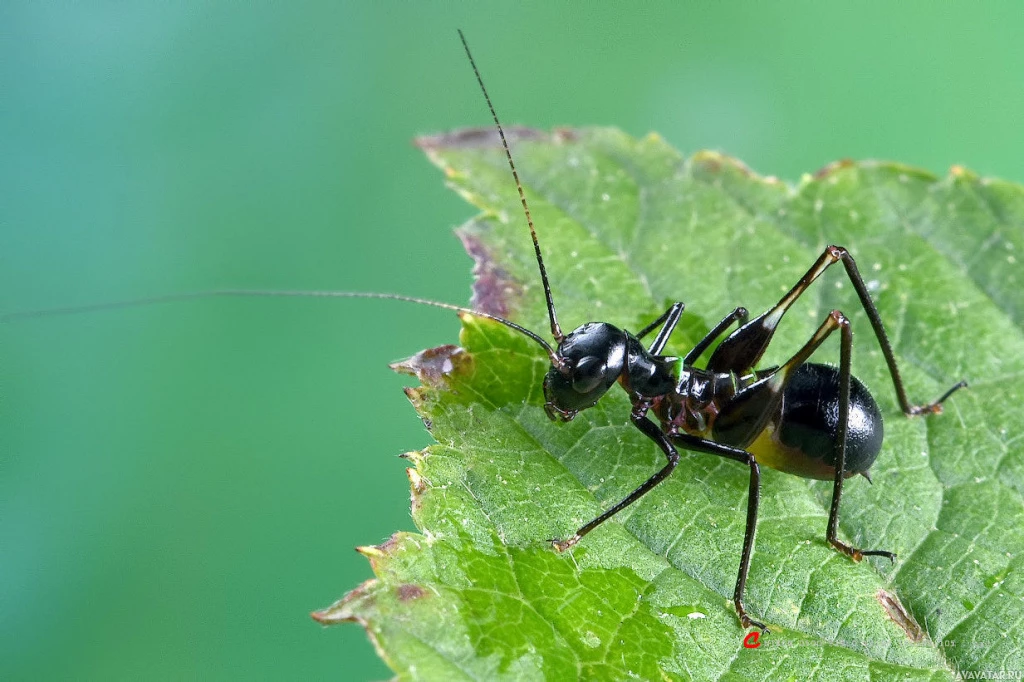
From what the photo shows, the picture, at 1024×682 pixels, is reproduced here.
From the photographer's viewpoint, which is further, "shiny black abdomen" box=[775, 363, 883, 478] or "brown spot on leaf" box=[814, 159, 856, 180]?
"brown spot on leaf" box=[814, 159, 856, 180]

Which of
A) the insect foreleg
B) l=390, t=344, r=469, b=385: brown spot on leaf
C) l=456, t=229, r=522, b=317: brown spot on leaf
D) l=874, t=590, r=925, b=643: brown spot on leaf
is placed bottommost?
l=874, t=590, r=925, b=643: brown spot on leaf

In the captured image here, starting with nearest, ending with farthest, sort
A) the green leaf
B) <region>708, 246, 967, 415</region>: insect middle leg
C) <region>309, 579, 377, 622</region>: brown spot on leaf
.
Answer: <region>309, 579, 377, 622</region>: brown spot on leaf
the green leaf
<region>708, 246, 967, 415</region>: insect middle leg

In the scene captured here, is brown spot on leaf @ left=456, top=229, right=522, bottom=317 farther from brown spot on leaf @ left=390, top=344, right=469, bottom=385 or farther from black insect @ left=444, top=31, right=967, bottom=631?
brown spot on leaf @ left=390, top=344, right=469, bottom=385

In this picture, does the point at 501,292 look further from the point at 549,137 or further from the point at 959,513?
the point at 959,513

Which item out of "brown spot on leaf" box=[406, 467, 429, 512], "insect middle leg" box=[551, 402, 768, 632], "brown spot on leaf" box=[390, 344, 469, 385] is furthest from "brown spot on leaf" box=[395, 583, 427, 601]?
"brown spot on leaf" box=[390, 344, 469, 385]

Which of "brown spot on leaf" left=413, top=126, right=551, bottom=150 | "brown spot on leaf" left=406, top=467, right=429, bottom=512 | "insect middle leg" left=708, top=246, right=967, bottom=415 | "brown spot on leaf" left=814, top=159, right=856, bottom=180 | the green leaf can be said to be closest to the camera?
the green leaf

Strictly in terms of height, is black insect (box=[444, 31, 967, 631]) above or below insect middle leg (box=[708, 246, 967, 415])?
below
